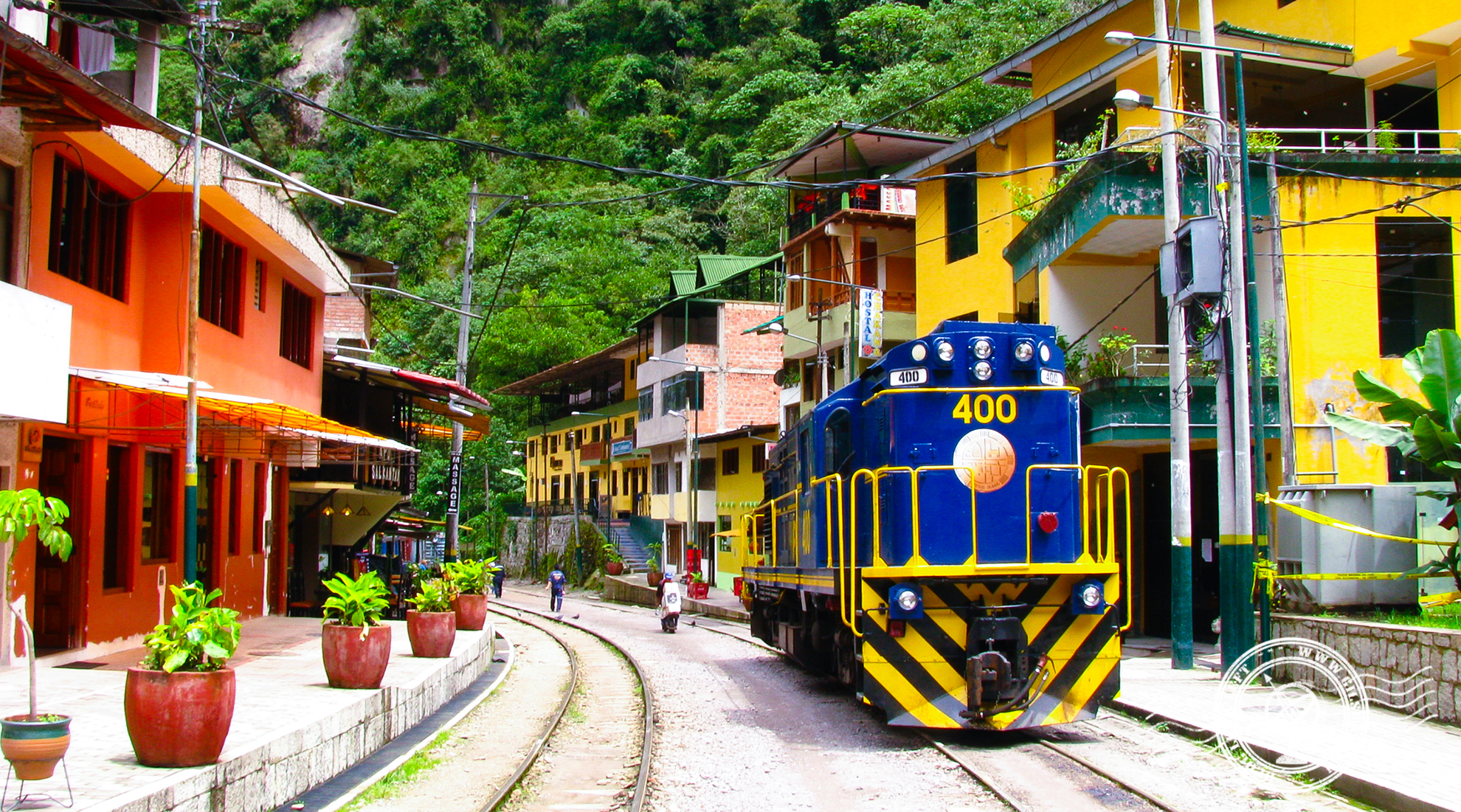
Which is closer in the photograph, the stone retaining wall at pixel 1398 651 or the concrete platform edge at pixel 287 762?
the concrete platform edge at pixel 287 762

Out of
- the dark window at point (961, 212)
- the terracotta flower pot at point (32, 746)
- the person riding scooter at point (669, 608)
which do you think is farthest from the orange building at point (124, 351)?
the dark window at point (961, 212)

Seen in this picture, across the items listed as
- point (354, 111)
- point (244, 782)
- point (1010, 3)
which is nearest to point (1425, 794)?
point (244, 782)

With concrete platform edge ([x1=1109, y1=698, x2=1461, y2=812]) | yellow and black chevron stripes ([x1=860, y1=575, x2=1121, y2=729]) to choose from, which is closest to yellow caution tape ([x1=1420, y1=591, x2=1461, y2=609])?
concrete platform edge ([x1=1109, y1=698, x2=1461, y2=812])

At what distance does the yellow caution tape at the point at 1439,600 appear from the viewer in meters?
11.8

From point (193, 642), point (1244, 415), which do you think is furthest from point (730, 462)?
point (193, 642)

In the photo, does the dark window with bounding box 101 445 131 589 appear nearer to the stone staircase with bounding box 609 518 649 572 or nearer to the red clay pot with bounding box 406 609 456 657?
the red clay pot with bounding box 406 609 456 657

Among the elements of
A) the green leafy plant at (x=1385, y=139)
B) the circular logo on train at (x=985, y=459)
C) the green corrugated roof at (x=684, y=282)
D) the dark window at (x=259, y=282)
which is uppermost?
the green corrugated roof at (x=684, y=282)

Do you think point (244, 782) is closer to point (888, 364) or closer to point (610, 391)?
point (888, 364)

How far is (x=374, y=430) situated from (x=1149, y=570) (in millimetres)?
16480

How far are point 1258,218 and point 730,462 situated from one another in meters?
25.9

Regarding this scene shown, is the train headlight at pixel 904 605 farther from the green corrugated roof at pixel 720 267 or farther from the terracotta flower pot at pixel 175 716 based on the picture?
the green corrugated roof at pixel 720 267

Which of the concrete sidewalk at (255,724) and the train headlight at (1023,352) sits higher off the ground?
the train headlight at (1023,352)

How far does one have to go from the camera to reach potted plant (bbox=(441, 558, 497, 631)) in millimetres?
17328

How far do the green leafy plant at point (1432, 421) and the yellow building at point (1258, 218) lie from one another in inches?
94.4
